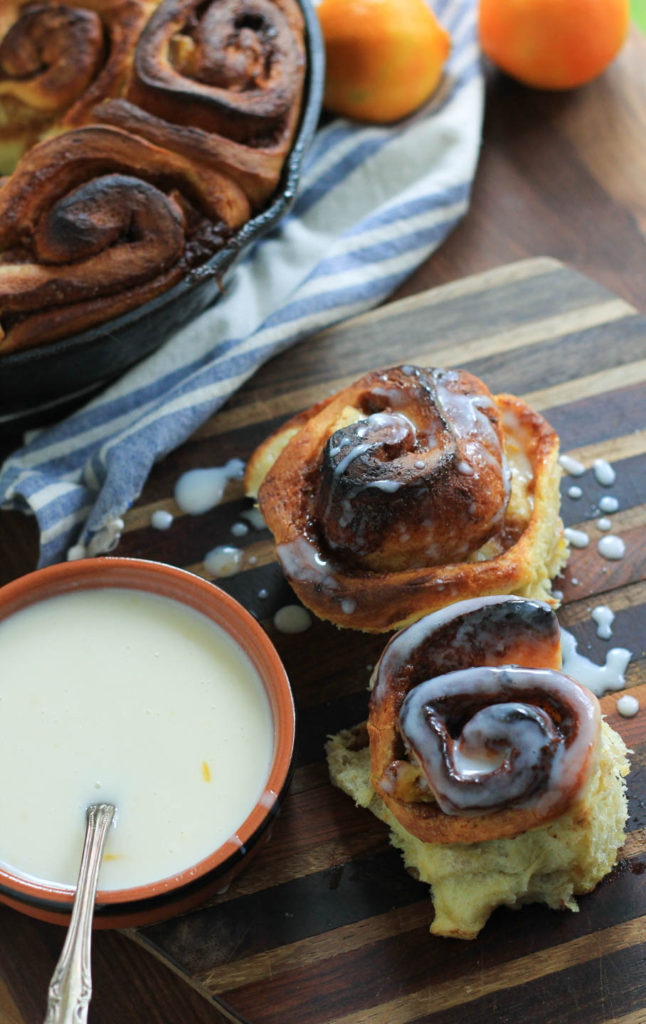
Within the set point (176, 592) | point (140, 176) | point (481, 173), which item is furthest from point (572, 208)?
point (176, 592)

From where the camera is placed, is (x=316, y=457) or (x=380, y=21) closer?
(x=316, y=457)

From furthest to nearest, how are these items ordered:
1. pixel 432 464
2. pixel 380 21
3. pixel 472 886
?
pixel 380 21, pixel 432 464, pixel 472 886

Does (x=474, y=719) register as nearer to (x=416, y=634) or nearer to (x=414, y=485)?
(x=416, y=634)

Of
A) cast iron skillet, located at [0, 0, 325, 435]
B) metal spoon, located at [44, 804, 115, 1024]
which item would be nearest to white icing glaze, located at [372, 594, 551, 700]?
metal spoon, located at [44, 804, 115, 1024]

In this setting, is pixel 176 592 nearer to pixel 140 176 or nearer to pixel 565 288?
pixel 140 176

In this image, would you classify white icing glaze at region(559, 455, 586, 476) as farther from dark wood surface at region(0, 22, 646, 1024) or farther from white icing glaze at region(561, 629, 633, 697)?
white icing glaze at region(561, 629, 633, 697)

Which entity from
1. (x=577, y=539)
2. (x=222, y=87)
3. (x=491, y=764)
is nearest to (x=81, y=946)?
(x=491, y=764)
